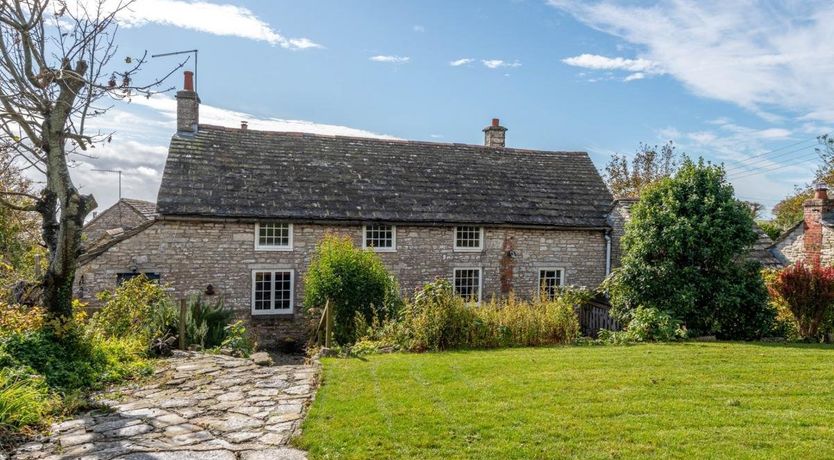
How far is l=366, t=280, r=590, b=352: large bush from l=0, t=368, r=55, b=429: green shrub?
6.36m

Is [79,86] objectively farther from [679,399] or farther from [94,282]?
[679,399]

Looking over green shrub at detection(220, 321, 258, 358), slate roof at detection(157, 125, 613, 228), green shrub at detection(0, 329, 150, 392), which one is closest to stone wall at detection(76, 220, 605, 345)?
slate roof at detection(157, 125, 613, 228)

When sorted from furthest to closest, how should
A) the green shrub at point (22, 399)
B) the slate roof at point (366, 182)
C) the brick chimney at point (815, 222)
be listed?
the brick chimney at point (815, 222)
the slate roof at point (366, 182)
the green shrub at point (22, 399)

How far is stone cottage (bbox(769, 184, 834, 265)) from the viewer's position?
18.4 meters

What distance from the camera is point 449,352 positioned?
10977mm

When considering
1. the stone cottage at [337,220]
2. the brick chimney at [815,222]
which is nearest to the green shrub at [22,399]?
the stone cottage at [337,220]

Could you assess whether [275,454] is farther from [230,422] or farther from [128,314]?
[128,314]

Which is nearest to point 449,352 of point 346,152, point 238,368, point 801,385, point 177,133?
point 238,368

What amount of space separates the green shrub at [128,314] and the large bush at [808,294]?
14274 mm

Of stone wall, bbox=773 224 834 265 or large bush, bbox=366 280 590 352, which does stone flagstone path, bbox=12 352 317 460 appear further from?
stone wall, bbox=773 224 834 265

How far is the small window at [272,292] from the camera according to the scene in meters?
16.2

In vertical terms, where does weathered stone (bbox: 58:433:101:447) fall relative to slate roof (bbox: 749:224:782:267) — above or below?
below

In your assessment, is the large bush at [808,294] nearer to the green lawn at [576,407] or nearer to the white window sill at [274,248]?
the green lawn at [576,407]

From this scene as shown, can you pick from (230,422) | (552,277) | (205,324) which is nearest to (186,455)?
(230,422)
